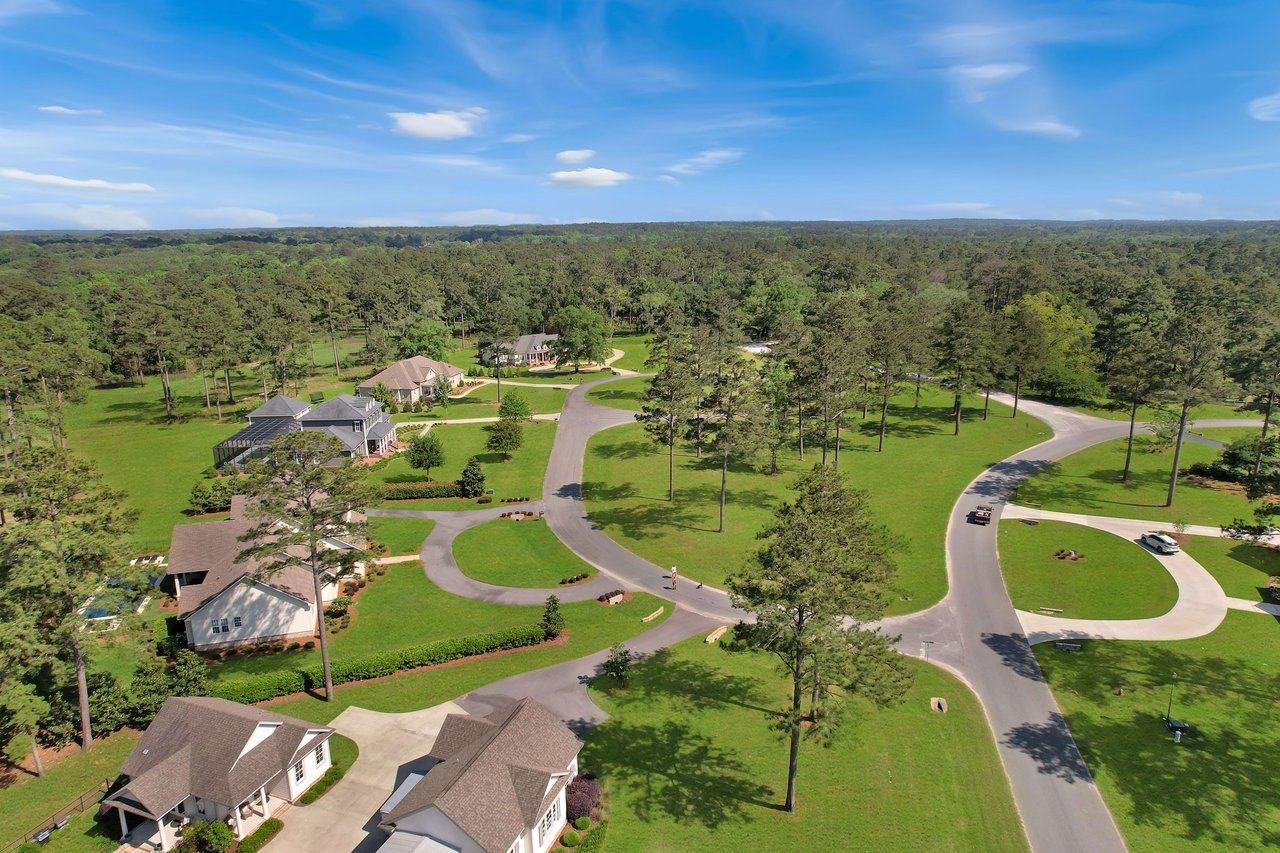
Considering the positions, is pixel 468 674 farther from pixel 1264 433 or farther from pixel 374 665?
pixel 1264 433

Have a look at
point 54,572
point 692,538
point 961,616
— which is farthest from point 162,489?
point 961,616

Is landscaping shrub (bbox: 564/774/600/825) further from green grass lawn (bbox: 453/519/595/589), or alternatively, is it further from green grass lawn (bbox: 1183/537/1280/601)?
green grass lawn (bbox: 1183/537/1280/601)

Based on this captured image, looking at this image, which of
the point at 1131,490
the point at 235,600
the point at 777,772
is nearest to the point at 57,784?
the point at 235,600

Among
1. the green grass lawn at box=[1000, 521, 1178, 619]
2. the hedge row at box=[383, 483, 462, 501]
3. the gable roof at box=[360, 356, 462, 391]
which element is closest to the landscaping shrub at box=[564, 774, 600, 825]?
the green grass lawn at box=[1000, 521, 1178, 619]

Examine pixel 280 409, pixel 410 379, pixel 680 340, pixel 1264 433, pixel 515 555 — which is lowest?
pixel 515 555

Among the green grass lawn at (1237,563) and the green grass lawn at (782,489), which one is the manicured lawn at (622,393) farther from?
the green grass lawn at (1237,563)

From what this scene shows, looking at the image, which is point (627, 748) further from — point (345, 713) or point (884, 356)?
point (884, 356)
